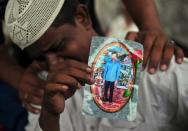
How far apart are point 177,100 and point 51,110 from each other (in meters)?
0.30

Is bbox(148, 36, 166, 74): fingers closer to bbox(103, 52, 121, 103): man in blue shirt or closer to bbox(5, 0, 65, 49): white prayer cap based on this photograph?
bbox(103, 52, 121, 103): man in blue shirt

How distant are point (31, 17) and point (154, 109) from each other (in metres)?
0.38

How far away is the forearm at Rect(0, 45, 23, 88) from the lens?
4.27 feet

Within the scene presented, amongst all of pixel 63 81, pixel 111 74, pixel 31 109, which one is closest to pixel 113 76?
pixel 111 74

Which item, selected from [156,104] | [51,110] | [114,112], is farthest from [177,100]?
[51,110]

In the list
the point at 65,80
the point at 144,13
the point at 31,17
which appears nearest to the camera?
the point at 65,80

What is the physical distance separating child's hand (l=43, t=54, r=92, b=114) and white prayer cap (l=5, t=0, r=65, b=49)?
14cm

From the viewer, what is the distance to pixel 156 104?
3.36ft

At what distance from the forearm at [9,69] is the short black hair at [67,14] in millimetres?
329

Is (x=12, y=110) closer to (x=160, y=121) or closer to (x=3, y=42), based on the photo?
(x=3, y=42)

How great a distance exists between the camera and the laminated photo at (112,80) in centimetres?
88

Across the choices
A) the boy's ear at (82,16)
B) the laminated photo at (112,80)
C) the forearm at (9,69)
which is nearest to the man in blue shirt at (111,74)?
the laminated photo at (112,80)

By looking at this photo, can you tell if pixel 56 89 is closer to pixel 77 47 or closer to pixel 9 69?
pixel 77 47

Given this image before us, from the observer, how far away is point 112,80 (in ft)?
2.86
